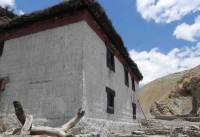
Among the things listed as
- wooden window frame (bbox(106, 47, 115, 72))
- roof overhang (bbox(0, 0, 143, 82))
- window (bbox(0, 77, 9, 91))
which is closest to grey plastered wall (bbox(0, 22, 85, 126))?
window (bbox(0, 77, 9, 91))

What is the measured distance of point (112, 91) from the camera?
12250 millimetres

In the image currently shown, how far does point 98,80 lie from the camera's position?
10555 mm

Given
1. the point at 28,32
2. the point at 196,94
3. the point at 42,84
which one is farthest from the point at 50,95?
the point at 196,94

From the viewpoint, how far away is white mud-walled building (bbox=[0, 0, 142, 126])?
9.14m

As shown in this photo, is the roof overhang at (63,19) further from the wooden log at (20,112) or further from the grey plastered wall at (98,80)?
the wooden log at (20,112)

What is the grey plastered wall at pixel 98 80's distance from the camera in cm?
939

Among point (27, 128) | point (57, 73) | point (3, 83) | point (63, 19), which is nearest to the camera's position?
point (27, 128)

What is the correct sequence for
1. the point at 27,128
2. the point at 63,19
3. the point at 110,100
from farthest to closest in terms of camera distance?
the point at 110,100
the point at 63,19
the point at 27,128

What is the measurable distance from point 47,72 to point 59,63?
65 cm

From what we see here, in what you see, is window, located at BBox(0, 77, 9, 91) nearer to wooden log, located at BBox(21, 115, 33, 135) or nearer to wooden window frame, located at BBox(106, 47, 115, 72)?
Answer: wooden log, located at BBox(21, 115, 33, 135)

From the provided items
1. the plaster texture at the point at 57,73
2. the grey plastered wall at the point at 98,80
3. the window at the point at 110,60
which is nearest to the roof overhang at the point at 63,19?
the plaster texture at the point at 57,73

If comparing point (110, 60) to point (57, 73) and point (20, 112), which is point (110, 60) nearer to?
point (57, 73)

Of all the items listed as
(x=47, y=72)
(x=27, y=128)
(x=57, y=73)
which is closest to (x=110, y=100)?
(x=57, y=73)

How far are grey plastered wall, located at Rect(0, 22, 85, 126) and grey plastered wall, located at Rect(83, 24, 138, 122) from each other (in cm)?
41
